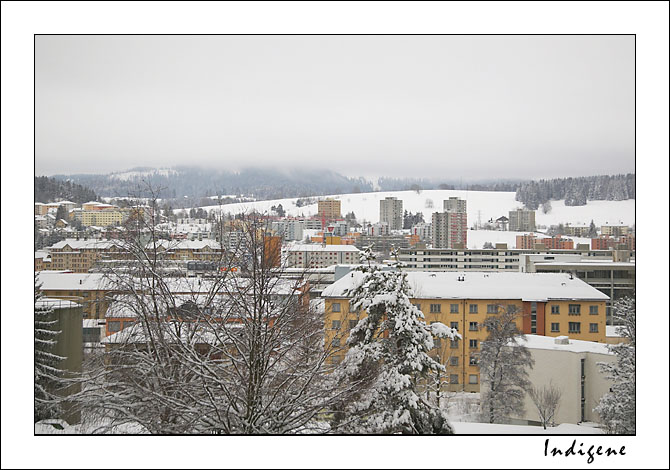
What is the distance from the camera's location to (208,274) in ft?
23.8

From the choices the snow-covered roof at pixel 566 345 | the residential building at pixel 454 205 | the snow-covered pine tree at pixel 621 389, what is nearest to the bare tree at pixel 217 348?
the snow-covered pine tree at pixel 621 389

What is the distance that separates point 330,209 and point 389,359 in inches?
1202

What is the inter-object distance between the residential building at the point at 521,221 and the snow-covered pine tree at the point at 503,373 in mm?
38512

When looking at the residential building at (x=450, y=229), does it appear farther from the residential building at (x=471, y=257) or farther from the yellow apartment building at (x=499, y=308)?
the yellow apartment building at (x=499, y=308)

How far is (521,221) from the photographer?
5572 cm

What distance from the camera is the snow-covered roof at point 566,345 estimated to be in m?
13.6

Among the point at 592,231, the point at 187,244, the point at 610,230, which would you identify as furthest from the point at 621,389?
the point at 592,231

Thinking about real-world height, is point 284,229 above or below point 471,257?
above

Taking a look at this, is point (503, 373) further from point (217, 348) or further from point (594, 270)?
point (594, 270)

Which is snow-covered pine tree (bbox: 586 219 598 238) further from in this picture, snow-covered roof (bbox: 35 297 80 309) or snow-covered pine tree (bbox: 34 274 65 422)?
snow-covered pine tree (bbox: 34 274 65 422)

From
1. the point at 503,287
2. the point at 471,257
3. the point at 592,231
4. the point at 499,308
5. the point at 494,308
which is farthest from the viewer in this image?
the point at 471,257
